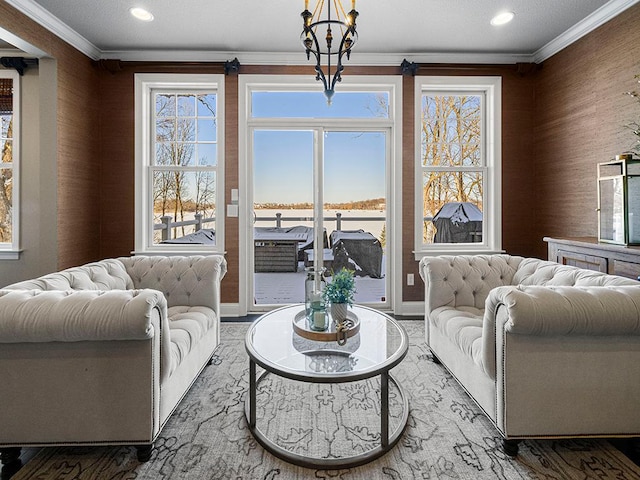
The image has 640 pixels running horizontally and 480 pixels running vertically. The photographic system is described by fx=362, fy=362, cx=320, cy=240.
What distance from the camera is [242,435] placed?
6.15 ft

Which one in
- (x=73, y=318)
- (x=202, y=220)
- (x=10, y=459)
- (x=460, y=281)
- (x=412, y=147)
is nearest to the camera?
(x=73, y=318)

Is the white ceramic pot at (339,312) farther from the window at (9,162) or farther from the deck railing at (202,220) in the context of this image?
the window at (9,162)

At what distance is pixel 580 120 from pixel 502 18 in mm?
1193

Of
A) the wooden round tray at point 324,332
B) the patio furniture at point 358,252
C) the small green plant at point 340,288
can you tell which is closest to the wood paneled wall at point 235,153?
the patio furniture at point 358,252

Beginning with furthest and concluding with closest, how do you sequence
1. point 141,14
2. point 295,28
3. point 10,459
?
point 295,28 → point 141,14 → point 10,459

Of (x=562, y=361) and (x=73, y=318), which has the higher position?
(x=73, y=318)

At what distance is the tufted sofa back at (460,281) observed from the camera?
2.69 metres

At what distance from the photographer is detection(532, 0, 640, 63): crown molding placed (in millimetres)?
2914

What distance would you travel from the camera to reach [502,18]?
127 inches

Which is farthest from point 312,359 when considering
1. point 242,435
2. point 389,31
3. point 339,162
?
point 389,31

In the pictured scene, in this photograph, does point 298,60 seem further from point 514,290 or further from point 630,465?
point 630,465

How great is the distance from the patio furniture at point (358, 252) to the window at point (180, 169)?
4.35 ft

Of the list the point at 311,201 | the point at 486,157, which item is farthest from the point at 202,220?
the point at 486,157

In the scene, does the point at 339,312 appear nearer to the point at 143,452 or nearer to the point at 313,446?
the point at 313,446
